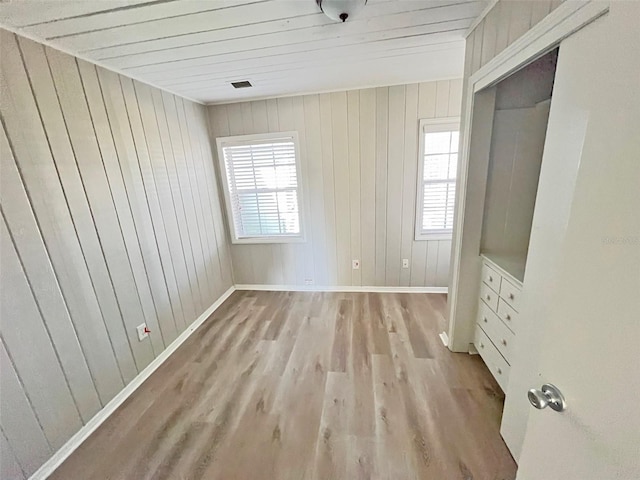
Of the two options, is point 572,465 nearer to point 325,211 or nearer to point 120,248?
point 120,248

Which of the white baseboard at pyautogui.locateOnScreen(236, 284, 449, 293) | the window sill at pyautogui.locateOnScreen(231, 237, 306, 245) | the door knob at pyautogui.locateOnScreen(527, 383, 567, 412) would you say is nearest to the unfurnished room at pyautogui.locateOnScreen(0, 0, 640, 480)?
the door knob at pyautogui.locateOnScreen(527, 383, 567, 412)

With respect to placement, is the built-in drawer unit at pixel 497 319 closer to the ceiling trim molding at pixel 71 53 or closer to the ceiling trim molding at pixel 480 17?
the ceiling trim molding at pixel 480 17

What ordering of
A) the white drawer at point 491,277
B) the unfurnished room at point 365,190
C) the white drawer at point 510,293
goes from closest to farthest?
1. the unfurnished room at point 365,190
2. the white drawer at point 510,293
3. the white drawer at point 491,277

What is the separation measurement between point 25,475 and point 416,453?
2093 millimetres

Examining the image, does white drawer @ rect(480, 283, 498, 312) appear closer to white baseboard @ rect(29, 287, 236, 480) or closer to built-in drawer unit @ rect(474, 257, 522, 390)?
built-in drawer unit @ rect(474, 257, 522, 390)

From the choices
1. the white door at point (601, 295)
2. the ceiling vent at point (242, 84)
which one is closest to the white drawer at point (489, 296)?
the white door at point (601, 295)

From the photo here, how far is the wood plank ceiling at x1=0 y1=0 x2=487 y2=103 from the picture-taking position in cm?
124

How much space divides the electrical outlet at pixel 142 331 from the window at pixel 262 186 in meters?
1.52

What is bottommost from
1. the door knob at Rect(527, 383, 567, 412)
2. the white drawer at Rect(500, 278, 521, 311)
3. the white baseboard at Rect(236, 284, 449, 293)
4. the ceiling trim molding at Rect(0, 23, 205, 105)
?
the white baseboard at Rect(236, 284, 449, 293)

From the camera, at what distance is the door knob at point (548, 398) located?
63 centimetres

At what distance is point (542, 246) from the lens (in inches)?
43.1

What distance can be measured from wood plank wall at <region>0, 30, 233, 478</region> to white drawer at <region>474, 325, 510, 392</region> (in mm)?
2676

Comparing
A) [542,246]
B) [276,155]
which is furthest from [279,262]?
[542,246]

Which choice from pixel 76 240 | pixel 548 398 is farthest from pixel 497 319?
pixel 76 240
